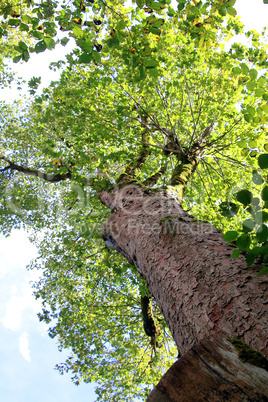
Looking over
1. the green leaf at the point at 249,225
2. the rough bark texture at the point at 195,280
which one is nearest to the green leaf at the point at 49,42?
the rough bark texture at the point at 195,280

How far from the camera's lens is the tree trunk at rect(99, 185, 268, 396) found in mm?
1206

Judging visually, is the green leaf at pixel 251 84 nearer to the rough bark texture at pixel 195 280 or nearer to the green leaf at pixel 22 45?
the rough bark texture at pixel 195 280

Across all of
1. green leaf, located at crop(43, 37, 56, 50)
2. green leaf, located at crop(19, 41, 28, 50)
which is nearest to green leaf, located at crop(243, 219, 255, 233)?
green leaf, located at crop(43, 37, 56, 50)

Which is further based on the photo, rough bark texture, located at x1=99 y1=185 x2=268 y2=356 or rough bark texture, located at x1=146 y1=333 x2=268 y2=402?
rough bark texture, located at x1=99 y1=185 x2=268 y2=356

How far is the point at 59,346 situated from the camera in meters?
7.98

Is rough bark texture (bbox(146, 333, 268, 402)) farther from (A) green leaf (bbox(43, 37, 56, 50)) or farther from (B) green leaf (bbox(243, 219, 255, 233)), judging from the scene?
(A) green leaf (bbox(43, 37, 56, 50))

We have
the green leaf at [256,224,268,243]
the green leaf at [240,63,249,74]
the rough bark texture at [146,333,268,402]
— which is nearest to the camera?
the rough bark texture at [146,333,268,402]

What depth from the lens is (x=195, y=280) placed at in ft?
5.16

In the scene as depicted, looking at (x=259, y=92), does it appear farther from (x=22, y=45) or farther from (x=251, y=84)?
(x=22, y=45)

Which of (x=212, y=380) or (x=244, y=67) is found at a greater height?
(x=244, y=67)

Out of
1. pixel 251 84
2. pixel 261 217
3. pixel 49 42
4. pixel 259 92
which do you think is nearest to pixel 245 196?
pixel 261 217

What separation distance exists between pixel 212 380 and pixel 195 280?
789 millimetres

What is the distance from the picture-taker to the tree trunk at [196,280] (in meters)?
1.21

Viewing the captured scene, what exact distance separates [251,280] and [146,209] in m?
1.72
